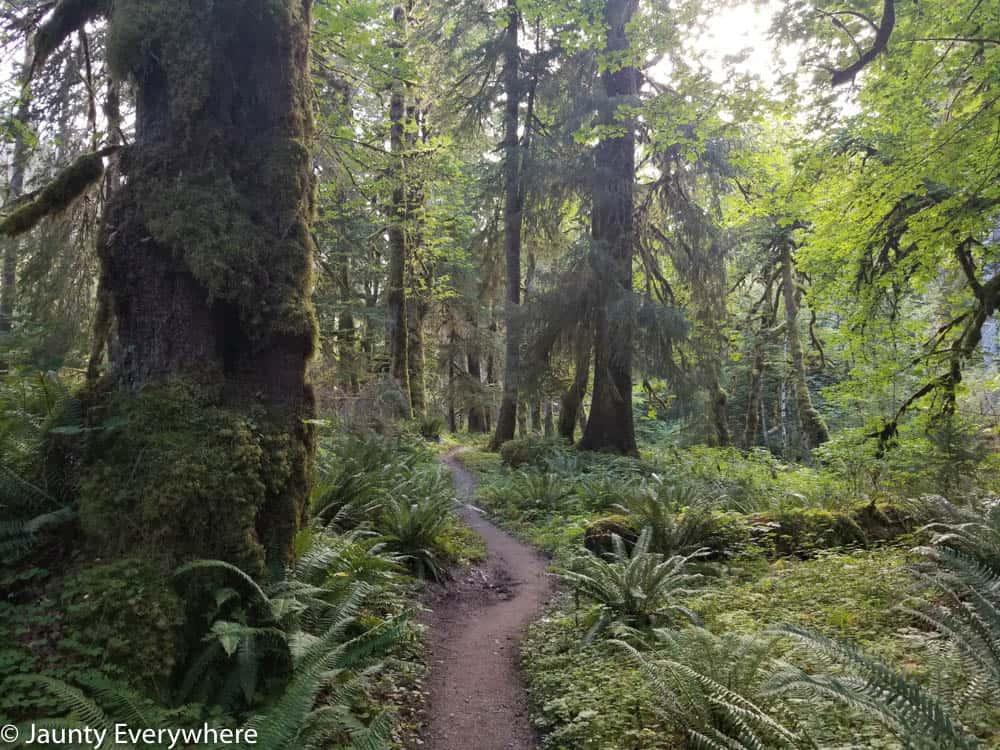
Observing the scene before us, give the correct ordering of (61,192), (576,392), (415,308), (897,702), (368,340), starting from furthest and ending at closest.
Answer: (415,308) < (576,392) < (368,340) < (61,192) < (897,702)

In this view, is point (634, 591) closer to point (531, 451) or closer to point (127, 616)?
point (127, 616)

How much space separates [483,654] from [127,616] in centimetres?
275

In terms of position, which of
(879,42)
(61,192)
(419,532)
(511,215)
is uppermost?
(511,215)

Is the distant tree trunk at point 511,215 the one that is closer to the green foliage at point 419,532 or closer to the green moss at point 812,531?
the green foliage at point 419,532

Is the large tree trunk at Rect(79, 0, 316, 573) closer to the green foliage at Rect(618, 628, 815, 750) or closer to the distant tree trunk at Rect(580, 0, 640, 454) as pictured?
the green foliage at Rect(618, 628, 815, 750)

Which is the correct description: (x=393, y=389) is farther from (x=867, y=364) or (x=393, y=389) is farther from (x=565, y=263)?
(x=867, y=364)

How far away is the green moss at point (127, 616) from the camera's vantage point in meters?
2.66

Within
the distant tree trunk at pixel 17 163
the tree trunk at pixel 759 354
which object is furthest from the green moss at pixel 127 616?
the tree trunk at pixel 759 354

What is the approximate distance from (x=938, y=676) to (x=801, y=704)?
661 millimetres

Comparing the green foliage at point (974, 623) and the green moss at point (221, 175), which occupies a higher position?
the green moss at point (221, 175)

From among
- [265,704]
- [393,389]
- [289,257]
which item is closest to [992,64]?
[289,257]

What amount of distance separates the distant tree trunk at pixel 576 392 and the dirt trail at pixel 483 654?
5.86m

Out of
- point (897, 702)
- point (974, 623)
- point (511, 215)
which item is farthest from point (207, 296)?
point (511, 215)

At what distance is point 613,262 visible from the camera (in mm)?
11758
